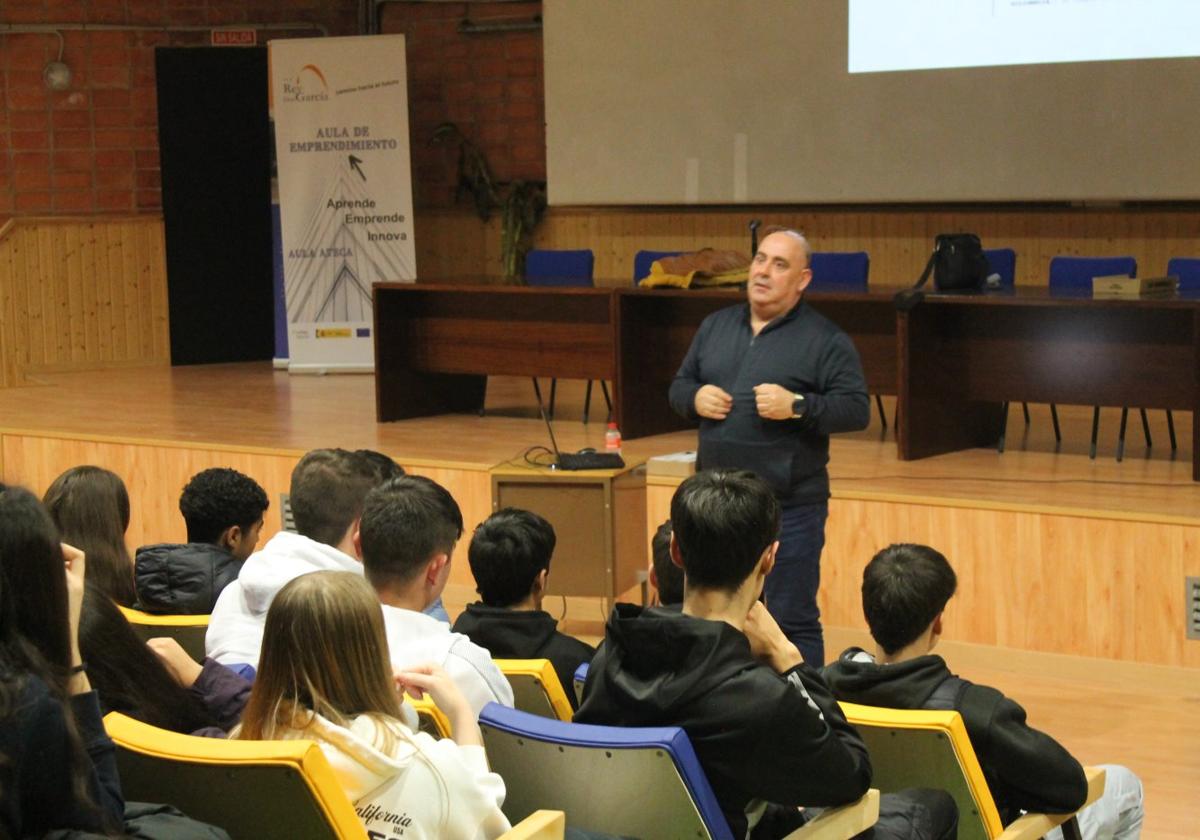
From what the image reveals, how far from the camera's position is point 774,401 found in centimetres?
426

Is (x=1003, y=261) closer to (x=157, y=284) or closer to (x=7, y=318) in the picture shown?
(x=157, y=284)

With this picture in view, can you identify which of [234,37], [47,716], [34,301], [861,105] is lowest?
[47,716]

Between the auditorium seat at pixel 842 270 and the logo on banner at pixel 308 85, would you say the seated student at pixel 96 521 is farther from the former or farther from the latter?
the logo on banner at pixel 308 85

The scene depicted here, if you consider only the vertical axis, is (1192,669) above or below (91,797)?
below

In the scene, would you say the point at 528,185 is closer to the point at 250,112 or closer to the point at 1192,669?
the point at 250,112

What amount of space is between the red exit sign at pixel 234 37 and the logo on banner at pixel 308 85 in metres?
1.00

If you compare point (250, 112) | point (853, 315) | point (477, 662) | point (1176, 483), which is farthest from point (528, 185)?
point (477, 662)

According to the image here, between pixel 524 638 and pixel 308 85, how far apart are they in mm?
6916

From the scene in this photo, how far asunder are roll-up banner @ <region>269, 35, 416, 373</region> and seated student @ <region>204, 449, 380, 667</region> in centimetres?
622

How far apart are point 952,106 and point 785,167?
1010mm

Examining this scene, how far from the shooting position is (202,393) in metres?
8.84

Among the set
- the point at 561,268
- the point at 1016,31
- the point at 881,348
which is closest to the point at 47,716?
the point at 881,348

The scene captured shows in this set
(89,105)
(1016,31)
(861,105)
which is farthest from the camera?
(89,105)

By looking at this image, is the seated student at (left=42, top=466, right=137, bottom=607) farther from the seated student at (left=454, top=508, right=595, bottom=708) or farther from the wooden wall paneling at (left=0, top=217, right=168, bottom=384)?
the wooden wall paneling at (left=0, top=217, right=168, bottom=384)
